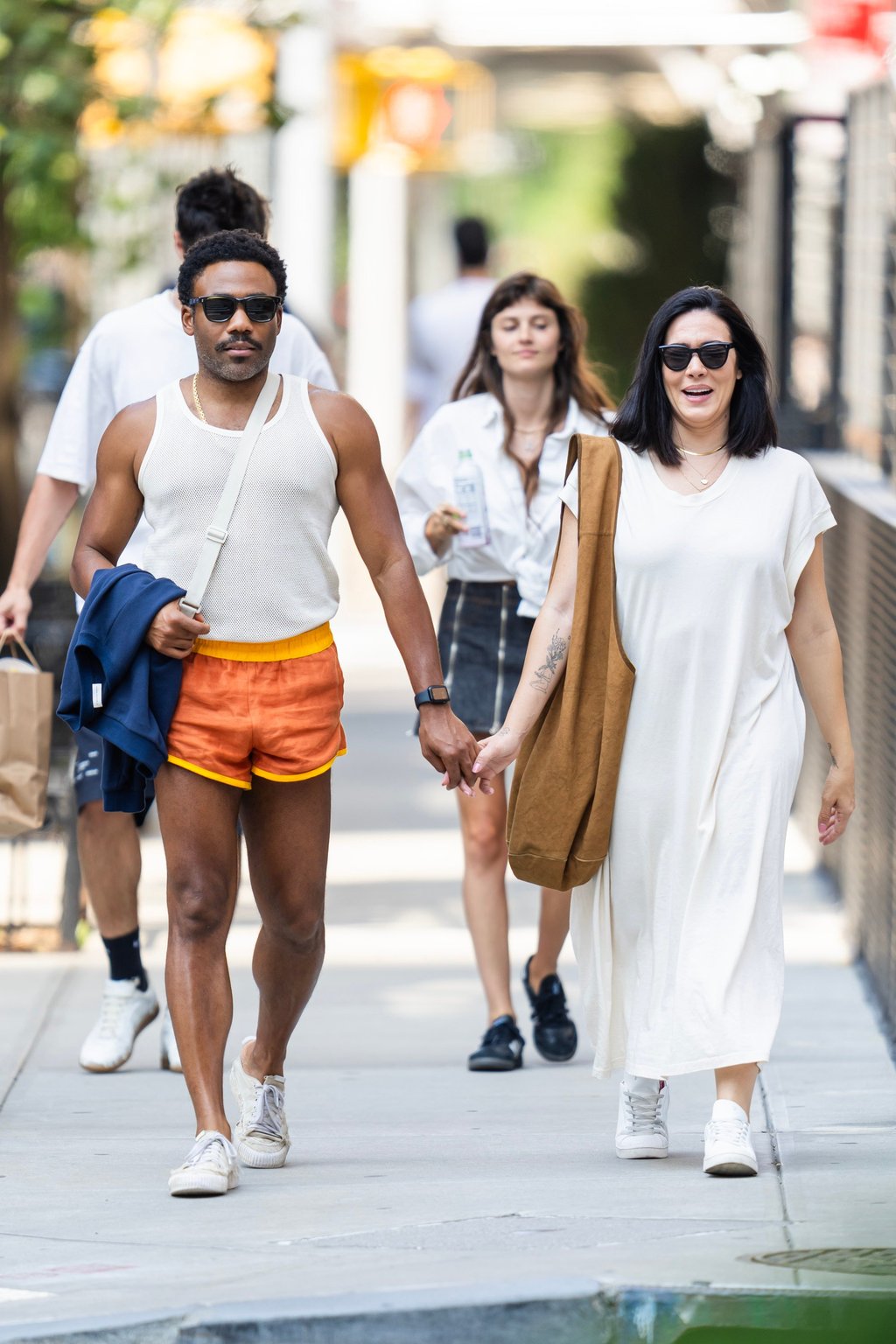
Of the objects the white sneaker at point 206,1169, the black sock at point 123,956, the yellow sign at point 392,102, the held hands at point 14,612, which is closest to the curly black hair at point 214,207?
the held hands at point 14,612

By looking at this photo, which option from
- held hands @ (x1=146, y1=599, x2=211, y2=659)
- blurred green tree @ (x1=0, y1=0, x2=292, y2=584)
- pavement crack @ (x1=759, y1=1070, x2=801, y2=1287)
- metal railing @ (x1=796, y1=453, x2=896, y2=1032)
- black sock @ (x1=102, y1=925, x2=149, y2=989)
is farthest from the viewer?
blurred green tree @ (x1=0, y1=0, x2=292, y2=584)

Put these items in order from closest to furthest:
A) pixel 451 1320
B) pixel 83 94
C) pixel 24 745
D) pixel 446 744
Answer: pixel 451 1320 < pixel 446 744 < pixel 24 745 < pixel 83 94

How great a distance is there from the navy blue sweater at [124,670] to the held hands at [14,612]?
1.08 meters

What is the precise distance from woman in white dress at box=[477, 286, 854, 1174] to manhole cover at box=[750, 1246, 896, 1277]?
0.69m

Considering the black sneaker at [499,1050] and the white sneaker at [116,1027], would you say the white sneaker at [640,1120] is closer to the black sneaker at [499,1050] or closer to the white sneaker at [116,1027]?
the black sneaker at [499,1050]

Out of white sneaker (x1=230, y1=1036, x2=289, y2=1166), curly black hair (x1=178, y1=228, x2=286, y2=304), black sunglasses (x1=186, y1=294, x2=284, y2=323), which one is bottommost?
white sneaker (x1=230, y1=1036, x2=289, y2=1166)

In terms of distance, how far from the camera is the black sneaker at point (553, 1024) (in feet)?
21.5

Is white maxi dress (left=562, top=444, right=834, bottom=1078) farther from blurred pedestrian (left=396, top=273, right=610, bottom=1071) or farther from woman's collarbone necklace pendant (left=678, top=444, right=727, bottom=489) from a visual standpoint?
blurred pedestrian (left=396, top=273, right=610, bottom=1071)

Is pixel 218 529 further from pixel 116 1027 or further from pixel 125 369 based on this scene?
pixel 116 1027

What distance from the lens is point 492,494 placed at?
6520 mm

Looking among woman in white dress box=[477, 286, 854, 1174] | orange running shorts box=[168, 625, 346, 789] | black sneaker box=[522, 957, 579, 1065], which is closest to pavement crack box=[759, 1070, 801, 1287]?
woman in white dress box=[477, 286, 854, 1174]

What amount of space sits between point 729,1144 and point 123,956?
6.58ft

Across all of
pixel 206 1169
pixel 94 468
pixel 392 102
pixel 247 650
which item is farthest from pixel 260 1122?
pixel 392 102

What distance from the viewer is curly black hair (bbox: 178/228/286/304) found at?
203 inches
